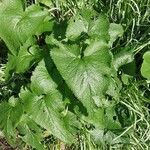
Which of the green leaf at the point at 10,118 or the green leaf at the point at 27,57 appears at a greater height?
the green leaf at the point at 27,57

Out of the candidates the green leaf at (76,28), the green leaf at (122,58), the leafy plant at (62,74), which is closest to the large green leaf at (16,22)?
the leafy plant at (62,74)

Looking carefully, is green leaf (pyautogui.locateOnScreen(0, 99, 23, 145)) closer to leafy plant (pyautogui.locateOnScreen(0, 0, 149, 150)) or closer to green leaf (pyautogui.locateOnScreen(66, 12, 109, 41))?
leafy plant (pyautogui.locateOnScreen(0, 0, 149, 150))

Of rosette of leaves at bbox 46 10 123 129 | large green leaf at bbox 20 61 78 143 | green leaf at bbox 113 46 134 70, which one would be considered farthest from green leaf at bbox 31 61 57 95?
green leaf at bbox 113 46 134 70

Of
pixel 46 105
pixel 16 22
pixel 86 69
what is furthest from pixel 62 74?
pixel 16 22

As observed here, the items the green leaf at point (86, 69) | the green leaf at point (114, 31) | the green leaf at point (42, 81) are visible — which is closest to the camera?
the green leaf at point (86, 69)

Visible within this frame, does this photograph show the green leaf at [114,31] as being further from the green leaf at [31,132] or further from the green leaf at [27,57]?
the green leaf at [31,132]
